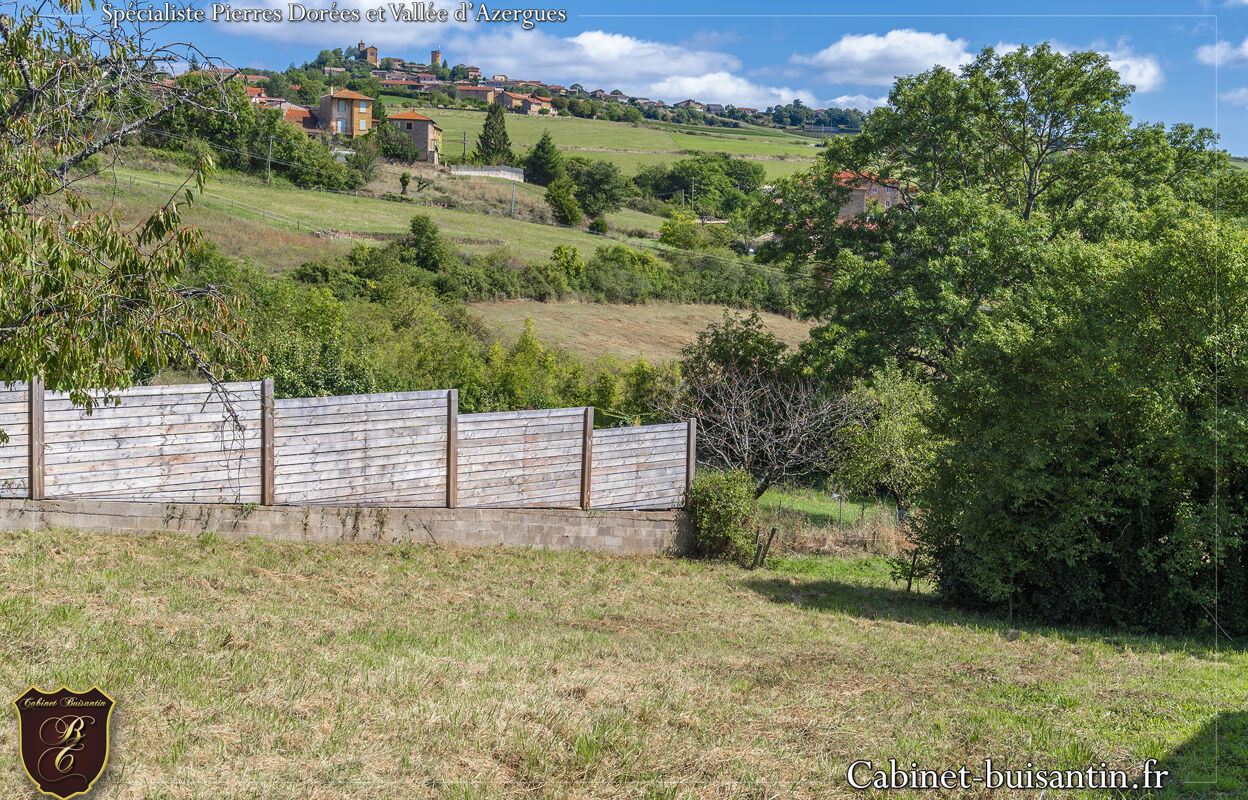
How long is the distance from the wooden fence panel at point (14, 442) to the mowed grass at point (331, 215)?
90.9 feet

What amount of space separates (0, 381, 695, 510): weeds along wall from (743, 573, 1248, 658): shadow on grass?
2892 mm

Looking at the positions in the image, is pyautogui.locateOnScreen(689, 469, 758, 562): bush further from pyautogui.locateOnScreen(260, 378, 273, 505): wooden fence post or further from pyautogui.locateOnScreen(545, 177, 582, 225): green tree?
pyautogui.locateOnScreen(545, 177, 582, 225): green tree

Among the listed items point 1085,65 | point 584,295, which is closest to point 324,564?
point 1085,65

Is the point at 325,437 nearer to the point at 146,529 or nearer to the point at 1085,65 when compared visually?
the point at 146,529

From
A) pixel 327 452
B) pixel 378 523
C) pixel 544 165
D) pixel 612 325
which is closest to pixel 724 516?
pixel 378 523

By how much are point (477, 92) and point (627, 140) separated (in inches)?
1603

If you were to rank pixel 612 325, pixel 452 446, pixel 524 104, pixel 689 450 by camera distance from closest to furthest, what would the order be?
1. pixel 452 446
2. pixel 689 450
3. pixel 612 325
4. pixel 524 104

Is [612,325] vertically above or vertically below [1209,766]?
above

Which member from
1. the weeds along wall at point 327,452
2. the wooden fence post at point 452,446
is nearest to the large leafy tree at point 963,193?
the weeds along wall at point 327,452

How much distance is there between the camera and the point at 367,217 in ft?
176

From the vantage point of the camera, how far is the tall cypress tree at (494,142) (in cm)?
9281

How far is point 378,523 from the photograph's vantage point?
537 inches

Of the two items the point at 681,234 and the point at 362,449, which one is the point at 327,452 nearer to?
the point at 362,449

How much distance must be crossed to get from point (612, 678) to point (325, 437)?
7.12 m
